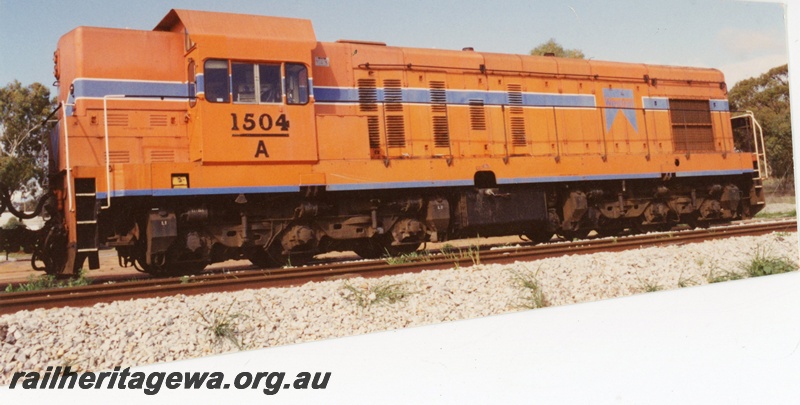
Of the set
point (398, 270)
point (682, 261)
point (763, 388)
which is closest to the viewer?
point (763, 388)

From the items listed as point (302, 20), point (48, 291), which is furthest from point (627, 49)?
point (48, 291)

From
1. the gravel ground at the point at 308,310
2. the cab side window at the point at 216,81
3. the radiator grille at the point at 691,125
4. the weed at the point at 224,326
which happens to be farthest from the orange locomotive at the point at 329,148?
the weed at the point at 224,326

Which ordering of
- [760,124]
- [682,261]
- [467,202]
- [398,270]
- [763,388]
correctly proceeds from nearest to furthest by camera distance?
[763,388]
[398,270]
[682,261]
[467,202]
[760,124]

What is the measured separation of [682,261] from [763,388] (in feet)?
6.59

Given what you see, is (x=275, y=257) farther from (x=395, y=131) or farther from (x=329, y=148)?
(x=395, y=131)

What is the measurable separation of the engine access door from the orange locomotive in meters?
0.02

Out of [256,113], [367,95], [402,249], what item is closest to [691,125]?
[402,249]

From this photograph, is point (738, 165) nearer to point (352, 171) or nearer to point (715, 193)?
point (715, 193)

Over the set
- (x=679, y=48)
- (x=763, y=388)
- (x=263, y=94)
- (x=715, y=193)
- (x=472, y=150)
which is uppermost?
(x=679, y=48)

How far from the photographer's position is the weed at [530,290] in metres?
5.78

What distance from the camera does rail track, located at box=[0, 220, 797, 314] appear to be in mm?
5375

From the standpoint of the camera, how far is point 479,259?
7.22m

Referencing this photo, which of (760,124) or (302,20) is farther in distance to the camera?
(760,124)

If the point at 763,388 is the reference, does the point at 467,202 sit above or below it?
above
